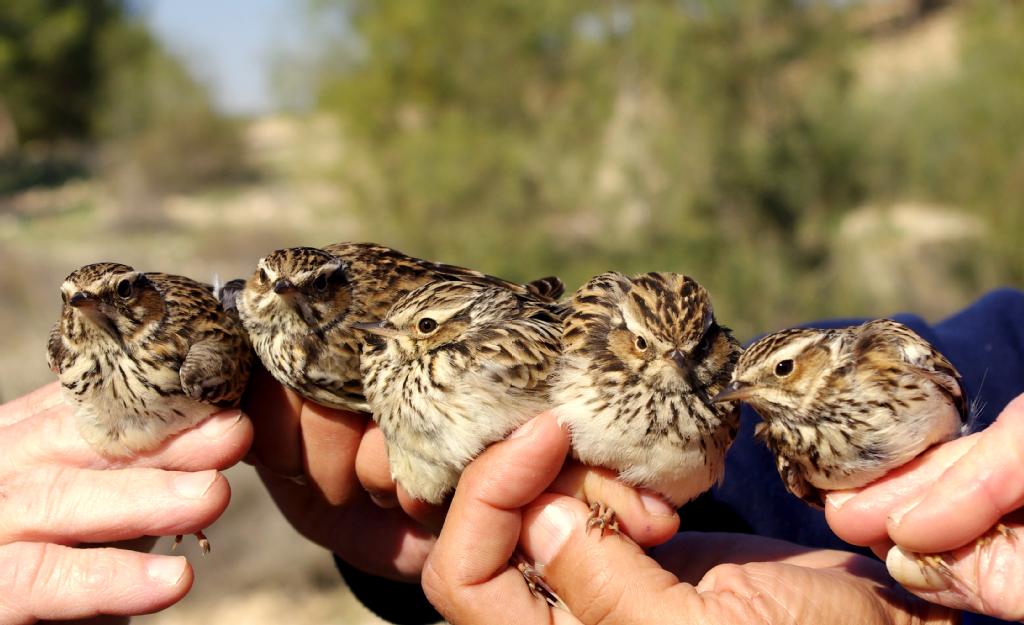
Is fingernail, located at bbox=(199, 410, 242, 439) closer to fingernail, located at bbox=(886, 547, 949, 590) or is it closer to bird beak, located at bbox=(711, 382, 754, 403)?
bird beak, located at bbox=(711, 382, 754, 403)

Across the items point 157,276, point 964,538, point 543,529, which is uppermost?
point 157,276

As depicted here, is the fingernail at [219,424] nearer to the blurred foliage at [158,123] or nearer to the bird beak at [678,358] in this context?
the bird beak at [678,358]

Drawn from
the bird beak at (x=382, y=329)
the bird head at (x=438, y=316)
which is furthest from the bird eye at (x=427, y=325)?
the bird beak at (x=382, y=329)

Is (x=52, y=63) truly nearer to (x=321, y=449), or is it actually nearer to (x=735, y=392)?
(x=321, y=449)

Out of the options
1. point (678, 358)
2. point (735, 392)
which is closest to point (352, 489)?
point (678, 358)

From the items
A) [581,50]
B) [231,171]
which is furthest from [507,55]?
[231,171]

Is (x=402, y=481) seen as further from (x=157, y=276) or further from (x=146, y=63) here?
(x=146, y=63)

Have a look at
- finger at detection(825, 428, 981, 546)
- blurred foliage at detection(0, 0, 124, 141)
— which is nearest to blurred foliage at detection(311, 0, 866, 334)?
finger at detection(825, 428, 981, 546)
